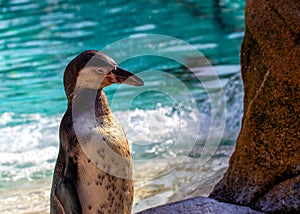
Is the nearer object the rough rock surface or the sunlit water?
the rough rock surface

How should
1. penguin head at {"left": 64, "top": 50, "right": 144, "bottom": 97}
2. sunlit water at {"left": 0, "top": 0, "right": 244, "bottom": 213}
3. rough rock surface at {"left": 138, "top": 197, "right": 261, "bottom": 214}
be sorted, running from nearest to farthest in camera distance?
penguin head at {"left": 64, "top": 50, "right": 144, "bottom": 97} → rough rock surface at {"left": 138, "top": 197, "right": 261, "bottom": 214} → sunlit water at {"left": 0, "top": 0, "right": 244, "bottom": 213}

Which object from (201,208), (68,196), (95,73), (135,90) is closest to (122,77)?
(95,73)

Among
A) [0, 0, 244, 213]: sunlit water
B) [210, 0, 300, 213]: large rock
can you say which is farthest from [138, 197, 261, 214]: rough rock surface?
[0, 0, 244, 213]: sunlit water

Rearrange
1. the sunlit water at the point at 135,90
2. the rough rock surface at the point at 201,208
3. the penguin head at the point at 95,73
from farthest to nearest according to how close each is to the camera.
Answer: the sunlit water at the point at 135,90 < the rough rock surface at the point at 201,208 < the penguin head at the point at 95,73

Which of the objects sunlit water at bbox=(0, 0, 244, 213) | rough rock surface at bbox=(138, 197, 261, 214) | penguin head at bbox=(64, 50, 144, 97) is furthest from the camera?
sunlit water at bbox=(0, 0, 244, 213)

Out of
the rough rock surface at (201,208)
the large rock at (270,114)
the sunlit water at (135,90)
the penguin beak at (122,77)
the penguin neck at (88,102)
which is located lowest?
the sunlit water at (135,90)

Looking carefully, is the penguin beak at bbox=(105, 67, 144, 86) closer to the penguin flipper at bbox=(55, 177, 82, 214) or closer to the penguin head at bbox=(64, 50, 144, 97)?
the penguin head at bbox=(64, 50, 144, 97)

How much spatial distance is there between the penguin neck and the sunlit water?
66.4 inches

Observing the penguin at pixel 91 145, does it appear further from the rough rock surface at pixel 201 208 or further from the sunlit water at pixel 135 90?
the sunlit water at pixel 135 90

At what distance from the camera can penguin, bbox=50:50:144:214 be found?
281cm

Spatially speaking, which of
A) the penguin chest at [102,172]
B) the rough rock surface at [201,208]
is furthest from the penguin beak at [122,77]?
the rough rock surface at [201,208]

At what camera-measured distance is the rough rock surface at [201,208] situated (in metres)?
3.30

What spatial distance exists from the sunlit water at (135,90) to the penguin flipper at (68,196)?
1691 millimetres

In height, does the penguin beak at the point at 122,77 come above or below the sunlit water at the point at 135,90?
above
